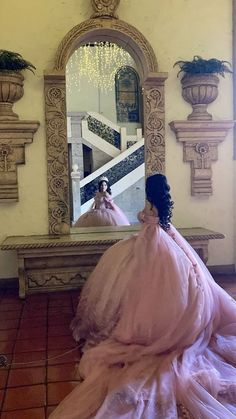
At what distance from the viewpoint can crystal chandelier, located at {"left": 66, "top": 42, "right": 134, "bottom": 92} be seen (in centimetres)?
392

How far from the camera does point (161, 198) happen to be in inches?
98.3

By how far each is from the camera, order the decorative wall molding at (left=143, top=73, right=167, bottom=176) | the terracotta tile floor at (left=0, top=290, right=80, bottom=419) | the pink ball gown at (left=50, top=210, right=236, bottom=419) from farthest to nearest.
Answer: the decorative wall molding at (left=143, top=73, right=167, bottom=176)
the terracotta tile floor at (left=0, top=290, right=80, bottom=419)
the pink ball gown at (left=50, top=210, right=236, bottom=419)

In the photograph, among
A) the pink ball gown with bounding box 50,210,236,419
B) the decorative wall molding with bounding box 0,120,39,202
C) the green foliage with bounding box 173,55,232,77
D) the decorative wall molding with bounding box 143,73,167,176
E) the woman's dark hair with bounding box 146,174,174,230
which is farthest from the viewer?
the decorative wall molding with bounding box 143,73,167,176

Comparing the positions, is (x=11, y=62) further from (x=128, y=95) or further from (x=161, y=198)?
(x=161, y=198)

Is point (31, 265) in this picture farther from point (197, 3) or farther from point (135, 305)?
point (197, 3)

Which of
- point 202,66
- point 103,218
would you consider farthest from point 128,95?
point 103,218

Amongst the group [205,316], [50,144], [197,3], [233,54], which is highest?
[197,3]

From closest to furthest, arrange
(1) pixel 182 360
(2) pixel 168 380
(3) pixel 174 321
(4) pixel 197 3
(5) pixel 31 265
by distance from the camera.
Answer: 1. (2) pixel 168 380
2. (1) pixel 182 360
3. (3) pixel 174 321
4. (5) pixel 31 265
5. (4) pixel 197 3

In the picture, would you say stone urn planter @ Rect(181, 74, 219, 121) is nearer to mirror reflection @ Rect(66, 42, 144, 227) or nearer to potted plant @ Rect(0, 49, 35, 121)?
mirror reflection @ Rect(66, 42, 144, 227)

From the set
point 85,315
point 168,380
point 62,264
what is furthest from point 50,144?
point 168,380

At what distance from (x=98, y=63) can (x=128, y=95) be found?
447 millimetres

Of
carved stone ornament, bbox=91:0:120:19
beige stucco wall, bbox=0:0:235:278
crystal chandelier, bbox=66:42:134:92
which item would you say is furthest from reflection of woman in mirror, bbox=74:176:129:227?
carved stone ornament, bbox=91:0:120:19

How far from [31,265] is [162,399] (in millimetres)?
2102

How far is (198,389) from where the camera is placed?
1.77 meters
